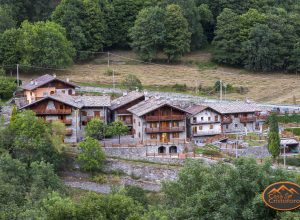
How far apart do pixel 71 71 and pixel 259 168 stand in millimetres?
52927

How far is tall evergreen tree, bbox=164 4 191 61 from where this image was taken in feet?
264

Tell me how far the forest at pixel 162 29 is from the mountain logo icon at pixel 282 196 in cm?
5334

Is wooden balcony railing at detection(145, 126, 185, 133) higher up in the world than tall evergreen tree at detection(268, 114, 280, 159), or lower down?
higher up

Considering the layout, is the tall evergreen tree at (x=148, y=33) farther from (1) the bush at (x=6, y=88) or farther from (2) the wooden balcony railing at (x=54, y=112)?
(2) the wooden balcony railing at (x=54, y=112)

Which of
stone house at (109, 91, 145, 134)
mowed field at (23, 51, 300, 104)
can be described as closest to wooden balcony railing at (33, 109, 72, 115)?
stone house at (109, 91, 145, 134)

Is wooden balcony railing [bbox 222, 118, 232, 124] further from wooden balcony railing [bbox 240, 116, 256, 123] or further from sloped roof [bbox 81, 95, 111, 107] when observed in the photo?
sloped roof [bbox 81, 95, 111, 107]

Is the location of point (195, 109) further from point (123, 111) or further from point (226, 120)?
point (123, 111)

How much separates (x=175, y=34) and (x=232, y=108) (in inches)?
904

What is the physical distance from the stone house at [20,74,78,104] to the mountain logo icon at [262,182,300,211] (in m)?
40.4

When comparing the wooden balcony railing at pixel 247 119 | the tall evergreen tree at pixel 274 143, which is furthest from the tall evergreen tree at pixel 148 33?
the tall evergreen tree at pixel 274 143

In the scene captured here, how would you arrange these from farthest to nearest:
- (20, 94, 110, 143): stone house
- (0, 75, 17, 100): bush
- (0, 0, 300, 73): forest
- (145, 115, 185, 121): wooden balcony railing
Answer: (0, 0, 300, 73): forest
(0, 75, 17, 100): bush
(145, 115, 185, 121): wooden balcony railing
(20, 94, 110, 143): stone house

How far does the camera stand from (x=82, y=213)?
23891mm

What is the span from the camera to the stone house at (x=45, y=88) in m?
61.0

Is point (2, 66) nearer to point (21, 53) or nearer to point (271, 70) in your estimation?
point (21, 53)
